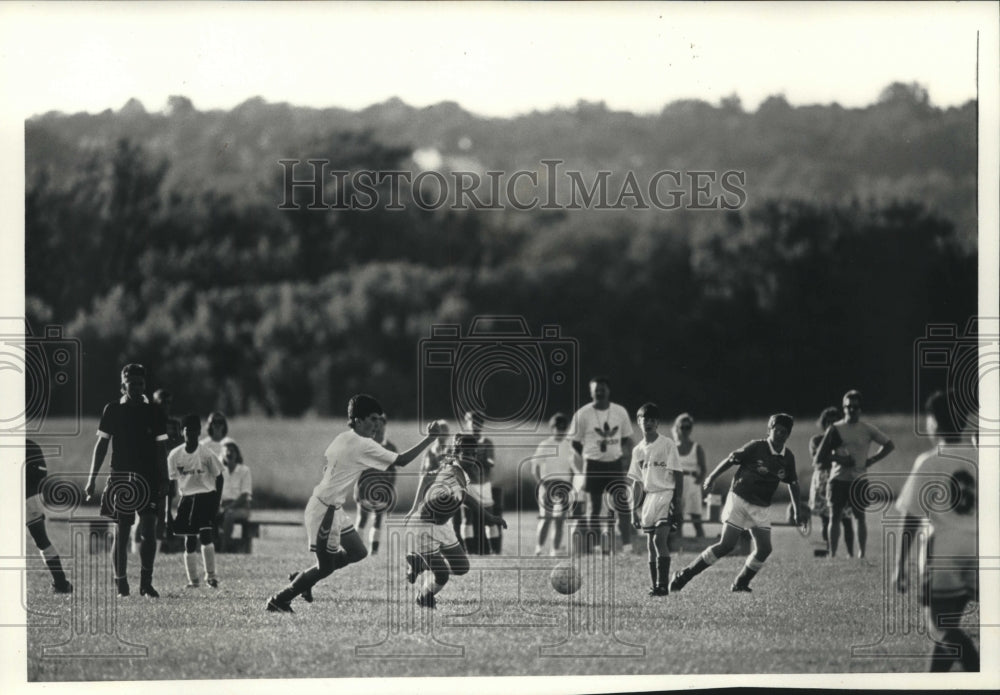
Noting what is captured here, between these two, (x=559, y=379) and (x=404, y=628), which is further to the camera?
(x=559, y=379)

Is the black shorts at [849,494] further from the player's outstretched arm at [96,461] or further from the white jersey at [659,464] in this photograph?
the player's outstretched arm at [96,461]

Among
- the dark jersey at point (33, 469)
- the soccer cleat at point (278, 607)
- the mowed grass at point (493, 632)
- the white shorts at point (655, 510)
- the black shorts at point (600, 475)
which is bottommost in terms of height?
the mowed grass at point (493, 632)

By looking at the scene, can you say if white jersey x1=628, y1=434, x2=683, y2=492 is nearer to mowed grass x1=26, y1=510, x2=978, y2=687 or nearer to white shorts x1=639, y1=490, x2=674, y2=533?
white shorts x1=639, y1=490, x2=674, y2=533

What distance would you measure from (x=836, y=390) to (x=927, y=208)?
150cm

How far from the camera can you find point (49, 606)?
358 inches

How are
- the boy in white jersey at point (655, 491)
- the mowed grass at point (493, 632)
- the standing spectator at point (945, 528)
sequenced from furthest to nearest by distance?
the boy in white jersey at point (655, 491) → the mowed grass at point (493, 632) → the standing spectator at point (945, 528)

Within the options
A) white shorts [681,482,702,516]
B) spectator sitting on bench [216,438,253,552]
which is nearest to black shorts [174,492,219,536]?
spectator sitting on bench [216,438,253,552]

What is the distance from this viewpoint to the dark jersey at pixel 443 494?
944cm

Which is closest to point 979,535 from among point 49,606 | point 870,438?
point 870,438

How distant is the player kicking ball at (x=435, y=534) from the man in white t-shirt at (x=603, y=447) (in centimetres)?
112

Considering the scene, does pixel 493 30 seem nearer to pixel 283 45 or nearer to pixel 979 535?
pixel 283 45

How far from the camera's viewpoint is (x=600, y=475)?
10734mm

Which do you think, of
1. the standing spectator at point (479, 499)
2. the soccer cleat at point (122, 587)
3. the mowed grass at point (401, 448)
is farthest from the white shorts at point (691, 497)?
the soccer cleat at point (122, 587)

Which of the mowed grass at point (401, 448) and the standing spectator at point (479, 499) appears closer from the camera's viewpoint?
the mowed grass at point (401, 448)
